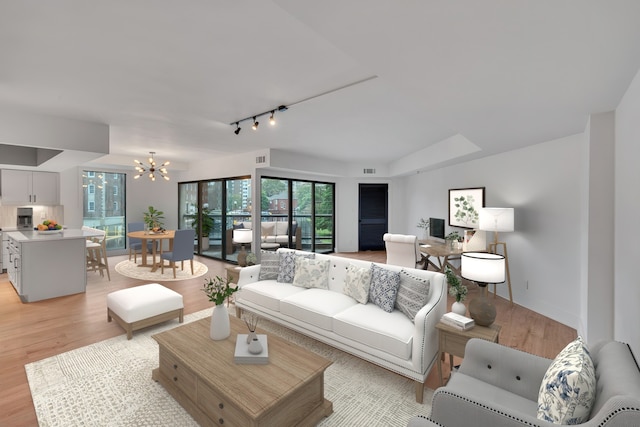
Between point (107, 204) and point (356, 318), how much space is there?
7.99 metres

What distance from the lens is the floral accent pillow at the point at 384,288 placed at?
113 inches

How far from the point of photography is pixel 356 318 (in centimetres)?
270

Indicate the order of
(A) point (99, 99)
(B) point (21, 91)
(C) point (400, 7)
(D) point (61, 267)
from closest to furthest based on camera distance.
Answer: (C) point (400, 7) < (B) point (21, 91) < (A) point (99, 99) < (D) point (61, 267)

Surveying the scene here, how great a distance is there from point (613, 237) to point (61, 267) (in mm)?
7056

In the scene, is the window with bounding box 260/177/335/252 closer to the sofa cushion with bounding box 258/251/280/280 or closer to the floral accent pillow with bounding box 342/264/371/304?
the sofa cushion with bounding box 258/251/280/280

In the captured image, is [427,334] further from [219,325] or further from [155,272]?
[155,272]

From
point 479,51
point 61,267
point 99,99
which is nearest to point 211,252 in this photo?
point 61,267

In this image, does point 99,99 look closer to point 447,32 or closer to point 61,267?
point 61,267

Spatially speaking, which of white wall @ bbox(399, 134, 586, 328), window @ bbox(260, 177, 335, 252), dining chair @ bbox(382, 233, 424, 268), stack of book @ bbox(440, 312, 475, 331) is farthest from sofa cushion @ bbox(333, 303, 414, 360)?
window @ bbox(260, 177, 335, 252)

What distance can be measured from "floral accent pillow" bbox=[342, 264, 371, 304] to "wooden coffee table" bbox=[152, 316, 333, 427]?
1.01 m

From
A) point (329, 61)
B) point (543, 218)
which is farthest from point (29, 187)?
point (543, 218)

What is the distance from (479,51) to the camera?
1.72 meters

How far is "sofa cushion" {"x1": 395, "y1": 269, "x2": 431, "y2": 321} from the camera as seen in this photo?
2.65 meters

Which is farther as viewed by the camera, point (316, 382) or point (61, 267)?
point (61, 267)
